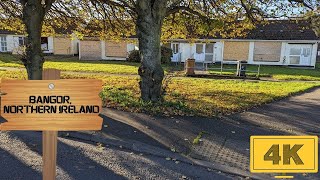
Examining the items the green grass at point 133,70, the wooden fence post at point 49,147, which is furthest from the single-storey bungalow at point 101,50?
the wooden fence post at point 49,147

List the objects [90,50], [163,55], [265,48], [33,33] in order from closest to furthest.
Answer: [33,33], [163,55], [265,48], [90,50]

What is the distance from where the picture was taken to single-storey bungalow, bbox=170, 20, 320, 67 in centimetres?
2698

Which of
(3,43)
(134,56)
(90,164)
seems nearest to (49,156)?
(90,164)

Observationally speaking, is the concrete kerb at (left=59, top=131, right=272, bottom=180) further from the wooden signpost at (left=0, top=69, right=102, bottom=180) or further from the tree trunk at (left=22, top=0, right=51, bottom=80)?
the tree trunk at (left=22, top=0, right=51, bottom=80)

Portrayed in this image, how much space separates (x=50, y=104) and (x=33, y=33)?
6625 mm

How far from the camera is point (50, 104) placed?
2582 mm

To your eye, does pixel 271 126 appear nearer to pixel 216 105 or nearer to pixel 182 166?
pixel 216 105

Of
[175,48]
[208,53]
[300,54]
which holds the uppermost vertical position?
[175,48]

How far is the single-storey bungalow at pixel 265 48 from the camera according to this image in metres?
27.0

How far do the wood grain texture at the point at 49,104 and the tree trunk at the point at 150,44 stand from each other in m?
5.59

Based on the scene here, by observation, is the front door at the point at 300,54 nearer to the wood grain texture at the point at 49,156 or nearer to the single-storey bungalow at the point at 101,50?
the single-storey bungalow at the point at 101,50

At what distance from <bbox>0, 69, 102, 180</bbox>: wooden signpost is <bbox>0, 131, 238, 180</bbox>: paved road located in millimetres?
1663

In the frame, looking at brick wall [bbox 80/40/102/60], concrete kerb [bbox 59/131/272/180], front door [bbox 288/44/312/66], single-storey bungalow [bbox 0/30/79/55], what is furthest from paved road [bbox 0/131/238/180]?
single-storey bungalow [bbox 0/30/79/55]

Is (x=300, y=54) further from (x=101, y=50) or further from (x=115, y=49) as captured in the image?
(x=101, y=50)
